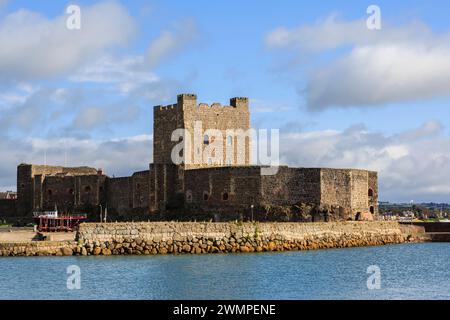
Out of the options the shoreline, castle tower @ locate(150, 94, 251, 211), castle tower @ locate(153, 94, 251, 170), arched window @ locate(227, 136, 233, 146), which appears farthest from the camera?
arched window @ locate(227, 136, 233, 146)

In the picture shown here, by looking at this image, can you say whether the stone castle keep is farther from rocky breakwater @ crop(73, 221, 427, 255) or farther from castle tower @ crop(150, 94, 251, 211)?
rocky breakwater @ crop(73, 221, 427, 255)

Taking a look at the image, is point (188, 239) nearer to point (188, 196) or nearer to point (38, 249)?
point (38, 249)

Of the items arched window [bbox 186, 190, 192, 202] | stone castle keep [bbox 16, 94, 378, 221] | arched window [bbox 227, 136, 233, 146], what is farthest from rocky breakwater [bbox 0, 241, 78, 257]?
arched window [bbox 227, 136, 233, 146]

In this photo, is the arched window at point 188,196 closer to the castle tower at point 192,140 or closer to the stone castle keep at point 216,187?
the stone castle keep at point 216,187

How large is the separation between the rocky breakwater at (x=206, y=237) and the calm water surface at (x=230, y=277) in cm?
117

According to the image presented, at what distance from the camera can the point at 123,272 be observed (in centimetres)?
3114

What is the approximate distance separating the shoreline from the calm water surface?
106cm

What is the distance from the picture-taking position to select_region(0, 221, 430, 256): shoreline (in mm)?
37000

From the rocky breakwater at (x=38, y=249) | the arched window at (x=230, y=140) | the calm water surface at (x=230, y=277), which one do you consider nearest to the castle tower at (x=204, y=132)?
the arched window at (x=230, y=140)

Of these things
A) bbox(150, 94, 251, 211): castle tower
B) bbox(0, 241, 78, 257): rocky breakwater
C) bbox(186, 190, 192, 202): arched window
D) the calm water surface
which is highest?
bbox(150, 94, 251, 211): castle tower

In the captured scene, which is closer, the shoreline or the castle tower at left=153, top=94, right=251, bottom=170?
the shoreline
